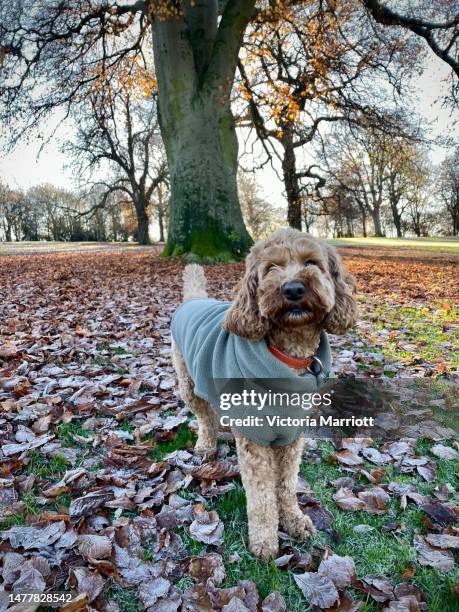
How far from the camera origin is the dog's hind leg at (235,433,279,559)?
91.7 inches

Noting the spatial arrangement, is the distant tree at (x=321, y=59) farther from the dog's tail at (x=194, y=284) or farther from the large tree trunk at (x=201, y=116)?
the dog's tail at (x=194, y=284)

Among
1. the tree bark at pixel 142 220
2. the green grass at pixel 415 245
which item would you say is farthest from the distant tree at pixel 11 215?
the green grass at pixel 415 245

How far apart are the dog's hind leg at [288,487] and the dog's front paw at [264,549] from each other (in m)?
0.20

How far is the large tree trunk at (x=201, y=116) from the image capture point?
1156 centimetres

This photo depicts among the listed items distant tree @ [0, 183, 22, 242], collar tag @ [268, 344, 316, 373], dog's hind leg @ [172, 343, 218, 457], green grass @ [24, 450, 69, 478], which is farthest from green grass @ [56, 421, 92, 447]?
distant tree @ [0, 183, 22, 242]

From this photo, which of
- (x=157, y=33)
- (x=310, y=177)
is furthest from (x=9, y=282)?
(x=310, y=177)

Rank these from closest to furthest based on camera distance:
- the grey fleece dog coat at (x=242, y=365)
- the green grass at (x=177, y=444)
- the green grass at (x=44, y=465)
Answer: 1. the grey fleece dog coat at (x=242, y=365)
2. the green grass at (x=44, y=465)
3. the green grass at (x=177, y=444)

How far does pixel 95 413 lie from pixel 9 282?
8.84 meters

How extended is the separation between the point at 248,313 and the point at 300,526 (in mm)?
Result: 1312

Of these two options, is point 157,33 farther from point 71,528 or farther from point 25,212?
point 25,212

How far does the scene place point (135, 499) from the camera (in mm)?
2619

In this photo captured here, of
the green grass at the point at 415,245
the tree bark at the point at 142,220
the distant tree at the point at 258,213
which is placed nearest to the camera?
the green grass at the point at 415,245

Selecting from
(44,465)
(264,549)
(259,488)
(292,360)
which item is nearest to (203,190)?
(44,465)

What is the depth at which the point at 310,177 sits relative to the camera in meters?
24.0
